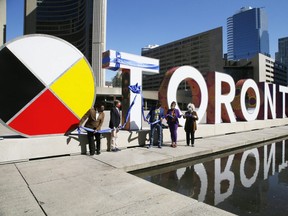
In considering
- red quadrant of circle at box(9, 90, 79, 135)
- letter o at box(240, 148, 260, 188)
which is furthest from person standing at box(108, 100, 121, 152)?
letter o at box(240, 148, 260, 188)

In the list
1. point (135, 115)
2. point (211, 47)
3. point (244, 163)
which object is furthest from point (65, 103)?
point (211, 47)

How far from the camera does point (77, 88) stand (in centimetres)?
784

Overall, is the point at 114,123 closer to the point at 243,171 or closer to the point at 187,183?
the point at 187,183

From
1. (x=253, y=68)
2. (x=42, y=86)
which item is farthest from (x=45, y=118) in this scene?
(x=253, y=68)

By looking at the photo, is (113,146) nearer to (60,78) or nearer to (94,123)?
(94,123)

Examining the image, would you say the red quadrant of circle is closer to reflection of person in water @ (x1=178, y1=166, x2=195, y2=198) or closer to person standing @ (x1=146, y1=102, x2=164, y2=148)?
person standing @ (x1=146, y1=102, x2=164, y2=148)

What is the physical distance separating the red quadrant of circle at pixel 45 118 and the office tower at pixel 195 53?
384 feet

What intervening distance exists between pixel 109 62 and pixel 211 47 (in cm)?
12204

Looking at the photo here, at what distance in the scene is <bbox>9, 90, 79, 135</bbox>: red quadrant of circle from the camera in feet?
22.7

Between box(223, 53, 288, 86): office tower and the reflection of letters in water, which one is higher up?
box(223, 53, 288, 86): office tower

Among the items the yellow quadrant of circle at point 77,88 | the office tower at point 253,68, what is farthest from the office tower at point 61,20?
the yellow quadrant of circle at point 77,88

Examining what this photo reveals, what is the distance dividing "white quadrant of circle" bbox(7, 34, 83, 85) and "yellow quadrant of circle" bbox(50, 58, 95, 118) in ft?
0.64

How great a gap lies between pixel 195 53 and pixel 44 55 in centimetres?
13596

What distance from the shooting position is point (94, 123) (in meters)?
7.23
